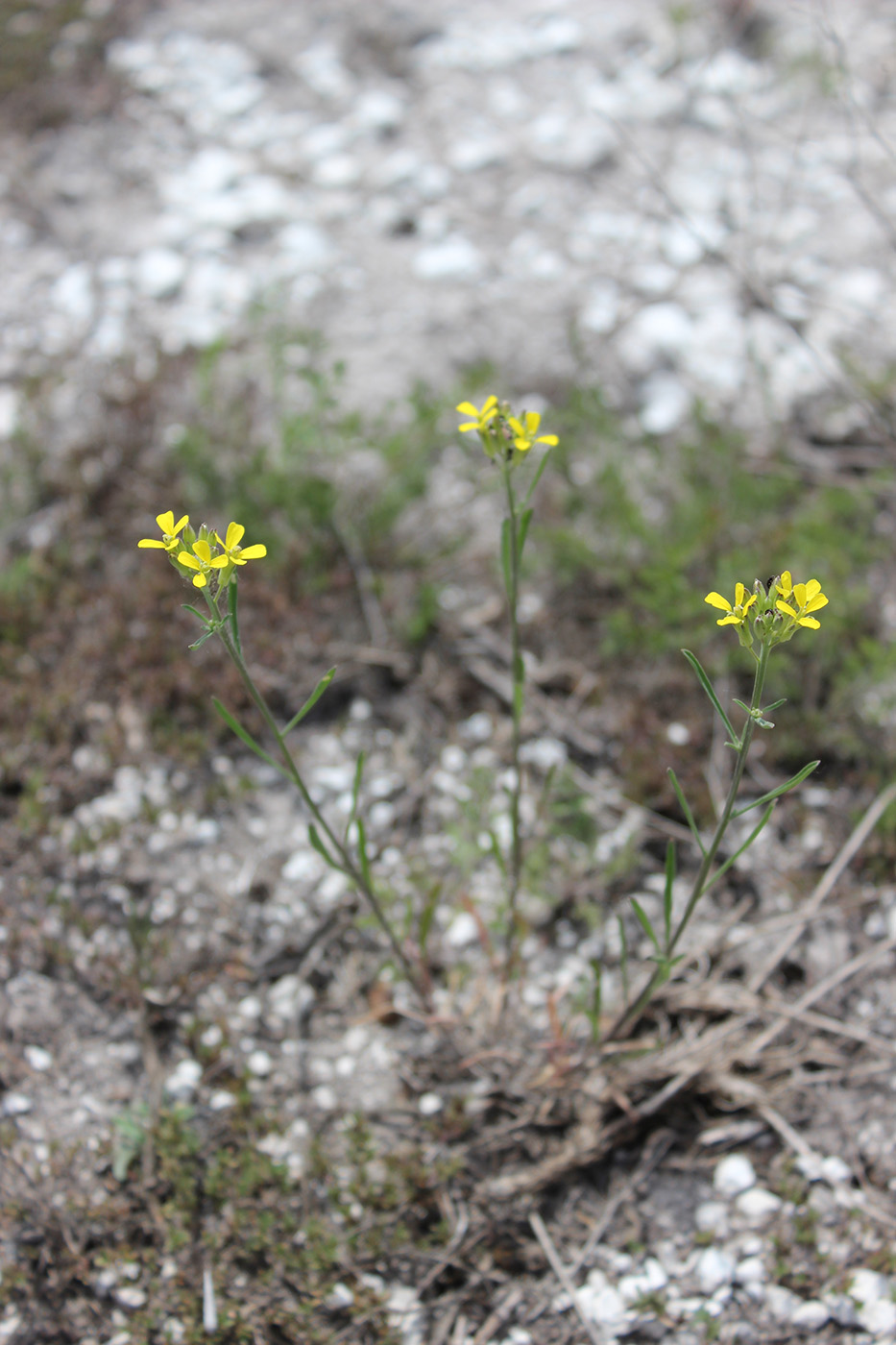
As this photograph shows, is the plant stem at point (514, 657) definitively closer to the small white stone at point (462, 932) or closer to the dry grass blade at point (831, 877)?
the small white stone at point (462, 932)

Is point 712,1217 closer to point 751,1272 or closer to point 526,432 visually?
point 751,1272

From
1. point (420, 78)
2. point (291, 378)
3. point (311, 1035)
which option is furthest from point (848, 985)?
point (420, 78)

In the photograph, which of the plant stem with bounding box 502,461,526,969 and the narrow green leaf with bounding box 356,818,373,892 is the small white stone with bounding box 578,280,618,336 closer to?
the plant stem with bounding box 502,461,526,969

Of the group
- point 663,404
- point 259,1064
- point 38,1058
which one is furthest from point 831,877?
point 38,1058

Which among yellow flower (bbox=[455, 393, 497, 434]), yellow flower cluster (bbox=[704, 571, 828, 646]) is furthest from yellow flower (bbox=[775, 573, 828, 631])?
yellow flower (bbox=[455, 393, 497, 434])

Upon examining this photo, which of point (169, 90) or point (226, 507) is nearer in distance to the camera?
point (226, 507)

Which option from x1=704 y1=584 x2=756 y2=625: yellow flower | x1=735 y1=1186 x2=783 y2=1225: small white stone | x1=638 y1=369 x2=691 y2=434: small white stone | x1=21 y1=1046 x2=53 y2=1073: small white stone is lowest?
x1=735 y1=1186 x2=783 y2=1225: small white stone

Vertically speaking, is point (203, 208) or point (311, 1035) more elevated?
point (203, 208)

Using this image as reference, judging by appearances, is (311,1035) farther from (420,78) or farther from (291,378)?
(420,78)
